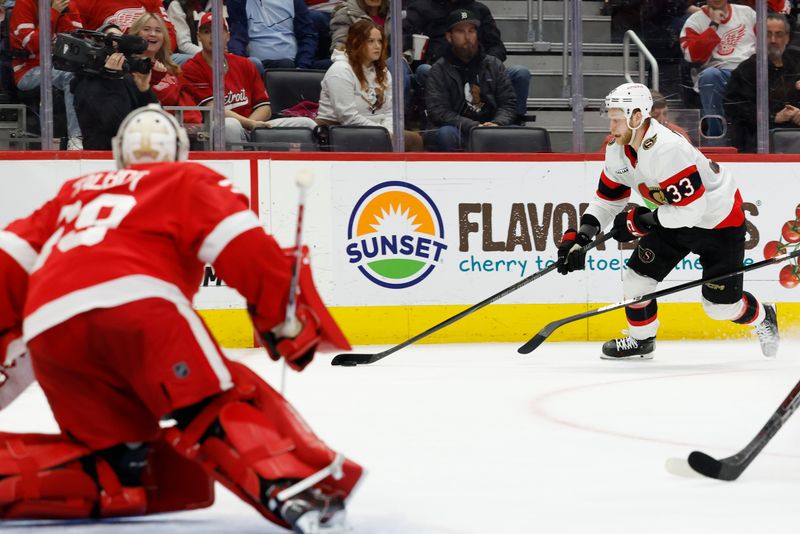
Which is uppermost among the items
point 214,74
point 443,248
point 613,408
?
point 214,74

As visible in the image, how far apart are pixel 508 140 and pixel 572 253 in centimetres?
109

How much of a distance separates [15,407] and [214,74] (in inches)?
93.0

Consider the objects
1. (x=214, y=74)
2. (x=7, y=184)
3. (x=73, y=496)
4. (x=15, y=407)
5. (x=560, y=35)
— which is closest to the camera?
(x=73, y=496)

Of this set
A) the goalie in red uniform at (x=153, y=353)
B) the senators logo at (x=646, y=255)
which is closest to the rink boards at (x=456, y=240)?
the senators logo at (x=646, y=255)

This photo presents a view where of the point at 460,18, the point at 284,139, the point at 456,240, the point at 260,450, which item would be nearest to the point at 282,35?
the point at 284,139

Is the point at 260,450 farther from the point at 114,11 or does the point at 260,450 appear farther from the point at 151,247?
the point at 114,11

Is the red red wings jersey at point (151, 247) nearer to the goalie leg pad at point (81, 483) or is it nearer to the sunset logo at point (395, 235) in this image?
the goalie leg pad at point (81, 483)

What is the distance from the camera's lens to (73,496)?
7.38 feet

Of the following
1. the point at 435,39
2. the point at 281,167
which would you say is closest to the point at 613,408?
the point at 281,167

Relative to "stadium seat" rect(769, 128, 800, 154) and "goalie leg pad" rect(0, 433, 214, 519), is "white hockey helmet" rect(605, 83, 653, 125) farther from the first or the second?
"goalie leg pad" rect(0, 433, 214, 519)

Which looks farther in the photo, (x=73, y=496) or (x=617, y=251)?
(x=617, y=251)

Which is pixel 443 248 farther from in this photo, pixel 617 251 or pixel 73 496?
pixel 73 496

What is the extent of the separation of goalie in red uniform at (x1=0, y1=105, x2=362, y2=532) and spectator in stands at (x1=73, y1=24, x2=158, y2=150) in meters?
3.39

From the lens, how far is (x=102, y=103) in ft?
18.3
